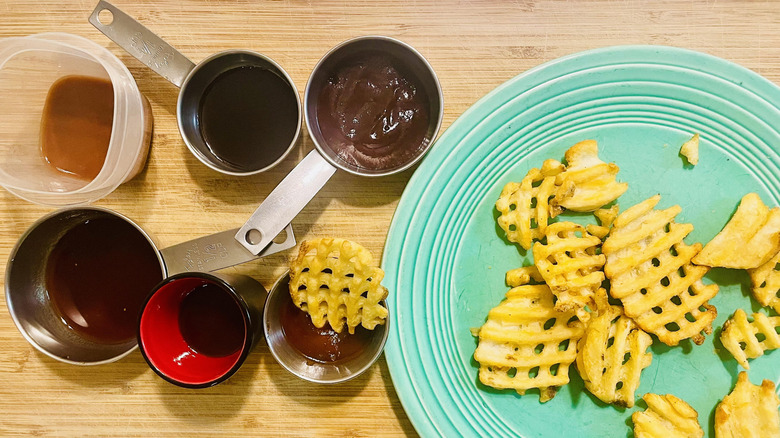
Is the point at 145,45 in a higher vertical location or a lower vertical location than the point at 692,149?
lower

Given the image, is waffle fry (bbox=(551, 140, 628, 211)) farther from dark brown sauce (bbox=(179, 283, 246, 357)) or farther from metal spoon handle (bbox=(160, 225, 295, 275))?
dark brown sauce (bbox=(179, 283, 246, 357))

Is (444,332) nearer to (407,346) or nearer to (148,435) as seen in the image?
(407,346)

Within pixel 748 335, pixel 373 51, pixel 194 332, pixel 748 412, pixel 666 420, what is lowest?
pixel 194 332

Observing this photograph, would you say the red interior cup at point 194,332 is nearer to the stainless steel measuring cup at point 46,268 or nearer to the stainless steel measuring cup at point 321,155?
the stainless steel measuring cup at point 46,268

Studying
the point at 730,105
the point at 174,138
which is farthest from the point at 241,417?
the point at 730,105

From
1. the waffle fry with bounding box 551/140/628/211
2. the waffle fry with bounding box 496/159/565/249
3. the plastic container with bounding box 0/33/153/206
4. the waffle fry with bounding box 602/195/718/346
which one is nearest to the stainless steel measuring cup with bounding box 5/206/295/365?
the plastic container with bounding box 0/33/153/206

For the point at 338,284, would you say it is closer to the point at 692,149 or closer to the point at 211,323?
the point at 211,323

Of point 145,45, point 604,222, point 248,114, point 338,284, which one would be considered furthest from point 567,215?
point 145,45
